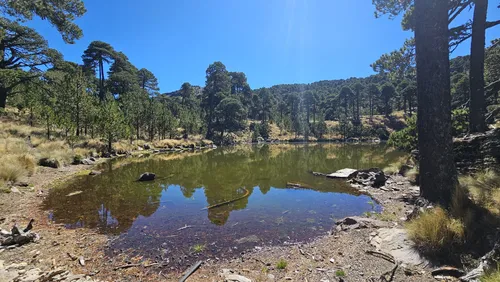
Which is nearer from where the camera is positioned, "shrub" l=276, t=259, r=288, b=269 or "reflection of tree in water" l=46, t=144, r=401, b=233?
"shrub" l=276, t=259, r=288, b=269

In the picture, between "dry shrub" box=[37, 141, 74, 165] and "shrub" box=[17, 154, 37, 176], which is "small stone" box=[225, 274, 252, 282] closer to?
"shrub" box=[17, 154, 37, 176]

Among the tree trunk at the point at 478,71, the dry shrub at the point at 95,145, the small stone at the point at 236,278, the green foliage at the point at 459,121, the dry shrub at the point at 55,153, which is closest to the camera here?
the small stone at the point at 236,278

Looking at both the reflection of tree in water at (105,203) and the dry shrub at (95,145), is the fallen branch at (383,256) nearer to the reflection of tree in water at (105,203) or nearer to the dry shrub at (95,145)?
the reflection of tree in water at (105,203)

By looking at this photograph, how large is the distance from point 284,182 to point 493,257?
11202 mm

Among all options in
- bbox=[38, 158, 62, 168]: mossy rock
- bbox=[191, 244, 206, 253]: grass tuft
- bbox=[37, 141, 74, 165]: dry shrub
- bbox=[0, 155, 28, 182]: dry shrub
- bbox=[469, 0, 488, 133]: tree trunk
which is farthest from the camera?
bbox=[37, 141, 74, 165]: dry shrub

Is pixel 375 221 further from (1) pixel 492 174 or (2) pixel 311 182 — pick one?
(2) pixel 311 182

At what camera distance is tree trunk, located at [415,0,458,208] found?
553 centimetres

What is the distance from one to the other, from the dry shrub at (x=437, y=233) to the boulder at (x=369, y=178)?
8143 millimetres

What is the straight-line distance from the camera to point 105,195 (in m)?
11.1

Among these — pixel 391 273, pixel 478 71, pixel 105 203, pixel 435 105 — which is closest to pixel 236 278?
pixel 391 273

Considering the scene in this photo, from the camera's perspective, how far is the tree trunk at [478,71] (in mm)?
9336

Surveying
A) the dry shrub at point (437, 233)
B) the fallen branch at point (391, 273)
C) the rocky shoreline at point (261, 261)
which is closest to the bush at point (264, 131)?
the rocky shoreline at point (261, 261)

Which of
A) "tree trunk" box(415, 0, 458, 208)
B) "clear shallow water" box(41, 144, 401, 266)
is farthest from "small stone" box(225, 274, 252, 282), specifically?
"tree trunk" box(415, 0, 458, 208)

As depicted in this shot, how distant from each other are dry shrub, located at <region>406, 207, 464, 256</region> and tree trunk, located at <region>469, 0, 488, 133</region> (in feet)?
23.4
